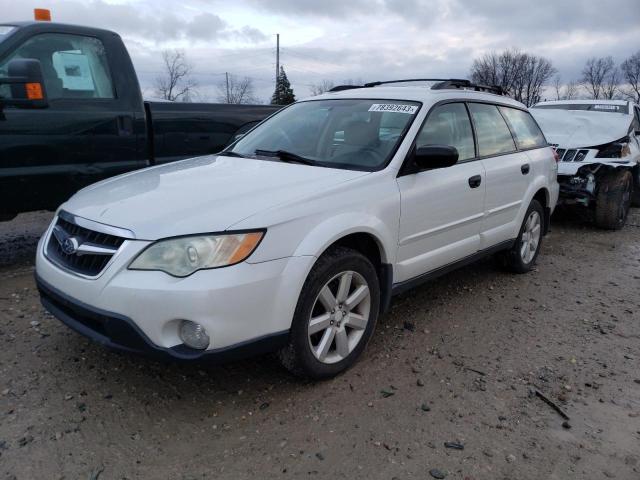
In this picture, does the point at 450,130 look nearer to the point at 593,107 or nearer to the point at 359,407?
the point at 359,407

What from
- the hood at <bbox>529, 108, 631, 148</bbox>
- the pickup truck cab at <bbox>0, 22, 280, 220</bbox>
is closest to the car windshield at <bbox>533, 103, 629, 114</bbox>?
the hood at <bbox>529, 108, 631, 148</bbox>

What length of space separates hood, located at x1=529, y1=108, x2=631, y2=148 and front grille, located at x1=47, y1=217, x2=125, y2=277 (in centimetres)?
648

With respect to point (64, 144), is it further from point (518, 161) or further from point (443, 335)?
point (518, 161)

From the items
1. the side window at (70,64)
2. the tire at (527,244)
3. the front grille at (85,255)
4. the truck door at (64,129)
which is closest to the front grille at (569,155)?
the tire at (527,244)

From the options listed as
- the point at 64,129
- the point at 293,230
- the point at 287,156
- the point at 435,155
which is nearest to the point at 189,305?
the point at 293,230

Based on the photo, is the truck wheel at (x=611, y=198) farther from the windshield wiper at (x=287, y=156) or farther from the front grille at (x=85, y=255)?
the front grille at (x=85, y=255)

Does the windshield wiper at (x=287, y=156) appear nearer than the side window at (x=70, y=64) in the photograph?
Yes

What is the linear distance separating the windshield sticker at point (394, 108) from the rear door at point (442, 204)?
134 mm

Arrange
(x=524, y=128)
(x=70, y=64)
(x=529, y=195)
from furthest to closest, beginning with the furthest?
(x=524, y=128) → (x=529, y=195) → (x=70, y=64)

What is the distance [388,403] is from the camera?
2.76m

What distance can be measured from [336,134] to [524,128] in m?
2.23

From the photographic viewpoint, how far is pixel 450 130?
380 centimetres

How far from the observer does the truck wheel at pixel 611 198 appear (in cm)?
675

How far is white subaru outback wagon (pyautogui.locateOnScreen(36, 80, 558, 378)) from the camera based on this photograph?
7.73 feet
